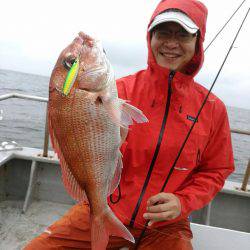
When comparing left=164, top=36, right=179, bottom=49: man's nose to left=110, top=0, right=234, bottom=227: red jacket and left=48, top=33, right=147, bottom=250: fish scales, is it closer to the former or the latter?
left=110, top=0, right=234, bottom=227: red jacket

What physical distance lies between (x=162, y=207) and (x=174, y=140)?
0.51 m

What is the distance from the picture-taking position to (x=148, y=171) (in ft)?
7.82

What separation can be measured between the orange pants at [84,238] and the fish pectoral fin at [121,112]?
96 cm

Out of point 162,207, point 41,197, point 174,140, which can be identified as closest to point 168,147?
point 174,140

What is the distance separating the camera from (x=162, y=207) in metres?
2.11

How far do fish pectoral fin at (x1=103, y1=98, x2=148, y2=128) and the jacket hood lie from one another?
2.74 feet

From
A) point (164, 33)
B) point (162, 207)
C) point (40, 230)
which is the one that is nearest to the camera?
point (162, 207)

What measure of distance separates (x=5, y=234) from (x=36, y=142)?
1013cm

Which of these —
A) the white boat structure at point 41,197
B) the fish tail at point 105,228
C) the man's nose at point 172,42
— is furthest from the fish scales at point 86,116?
the white boat structure at point 41,197

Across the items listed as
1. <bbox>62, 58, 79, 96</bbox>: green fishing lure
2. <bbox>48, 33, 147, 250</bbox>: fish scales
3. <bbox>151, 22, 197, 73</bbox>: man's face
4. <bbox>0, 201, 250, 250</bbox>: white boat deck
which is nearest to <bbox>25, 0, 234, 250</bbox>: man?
<bbox>151, 22, 197, 73</bbox>: man's face

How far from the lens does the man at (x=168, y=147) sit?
7.76 feet

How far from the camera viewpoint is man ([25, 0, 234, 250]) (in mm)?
2365

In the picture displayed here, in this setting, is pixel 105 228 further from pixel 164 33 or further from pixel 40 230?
pixel 40 230

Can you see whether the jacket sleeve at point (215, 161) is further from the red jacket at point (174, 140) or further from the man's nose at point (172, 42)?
the man's nose at point (172, 42)
